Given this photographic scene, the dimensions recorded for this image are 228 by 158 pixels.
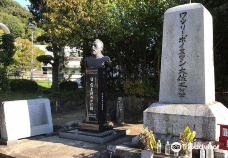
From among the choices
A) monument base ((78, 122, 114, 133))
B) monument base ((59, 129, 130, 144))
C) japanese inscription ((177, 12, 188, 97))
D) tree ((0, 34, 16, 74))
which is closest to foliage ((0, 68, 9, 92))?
tree ((0, 34, 16, 74))

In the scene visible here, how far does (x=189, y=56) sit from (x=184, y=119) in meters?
1.41

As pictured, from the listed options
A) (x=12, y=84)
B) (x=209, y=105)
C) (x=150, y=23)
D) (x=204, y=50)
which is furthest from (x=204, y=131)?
(x=12, y=84)

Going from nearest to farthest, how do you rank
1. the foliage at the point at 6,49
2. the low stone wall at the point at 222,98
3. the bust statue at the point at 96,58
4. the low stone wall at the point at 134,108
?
the bust statue at the point at 96,58 < the low stone wall at the point at 222,98 < the low stone wall at the point at 134,108 < the foliage at the point at 6,49

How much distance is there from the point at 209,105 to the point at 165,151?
139cm

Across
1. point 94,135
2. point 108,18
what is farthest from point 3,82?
point 94,135

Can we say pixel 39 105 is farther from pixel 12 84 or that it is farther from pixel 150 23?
pixel 12 84

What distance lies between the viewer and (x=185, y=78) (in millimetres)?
5230

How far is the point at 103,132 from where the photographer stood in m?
6.96

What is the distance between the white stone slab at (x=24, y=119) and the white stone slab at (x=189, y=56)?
12.7ft

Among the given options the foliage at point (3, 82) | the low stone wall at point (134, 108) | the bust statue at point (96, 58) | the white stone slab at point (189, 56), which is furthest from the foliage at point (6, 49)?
the white stone slab at point (189, 56)

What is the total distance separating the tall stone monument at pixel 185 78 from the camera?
489cm

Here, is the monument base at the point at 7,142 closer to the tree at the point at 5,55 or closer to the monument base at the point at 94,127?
the monument base at the point at 94,127

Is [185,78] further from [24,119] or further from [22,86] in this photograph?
[22,86]

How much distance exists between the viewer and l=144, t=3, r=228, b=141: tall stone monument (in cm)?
489
